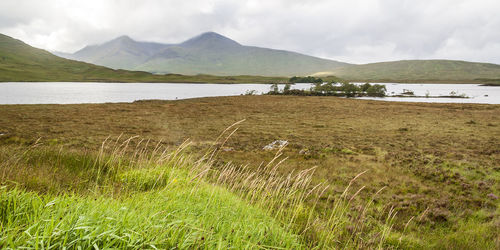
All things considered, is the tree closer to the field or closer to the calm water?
the calm water

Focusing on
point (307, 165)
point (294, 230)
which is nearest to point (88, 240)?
point (294, 230)

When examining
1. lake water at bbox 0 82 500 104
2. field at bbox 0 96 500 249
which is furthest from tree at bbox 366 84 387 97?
field at bbox 0 96 500 249

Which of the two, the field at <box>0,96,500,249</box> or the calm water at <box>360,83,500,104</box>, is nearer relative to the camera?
the field at <box>0,96,500,249</box>

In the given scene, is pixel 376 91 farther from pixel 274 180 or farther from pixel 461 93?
pixel 274 180

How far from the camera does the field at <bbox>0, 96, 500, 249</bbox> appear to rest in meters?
4.09

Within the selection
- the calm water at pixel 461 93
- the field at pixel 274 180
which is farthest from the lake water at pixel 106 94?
the field at pixel 274 180

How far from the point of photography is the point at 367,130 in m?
27.8

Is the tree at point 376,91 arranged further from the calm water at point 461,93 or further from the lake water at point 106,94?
the lake water at point 106,94

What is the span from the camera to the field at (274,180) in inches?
161

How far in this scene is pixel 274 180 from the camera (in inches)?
328

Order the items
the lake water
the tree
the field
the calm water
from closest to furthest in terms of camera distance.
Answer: the field < the lake water < the calm water < the tree

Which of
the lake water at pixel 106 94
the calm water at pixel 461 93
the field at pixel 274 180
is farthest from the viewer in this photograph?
the calm water at pixel 461 93

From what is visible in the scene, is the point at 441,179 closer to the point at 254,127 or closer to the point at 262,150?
the point at 262,150

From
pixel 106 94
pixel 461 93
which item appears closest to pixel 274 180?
pixel 106 94
